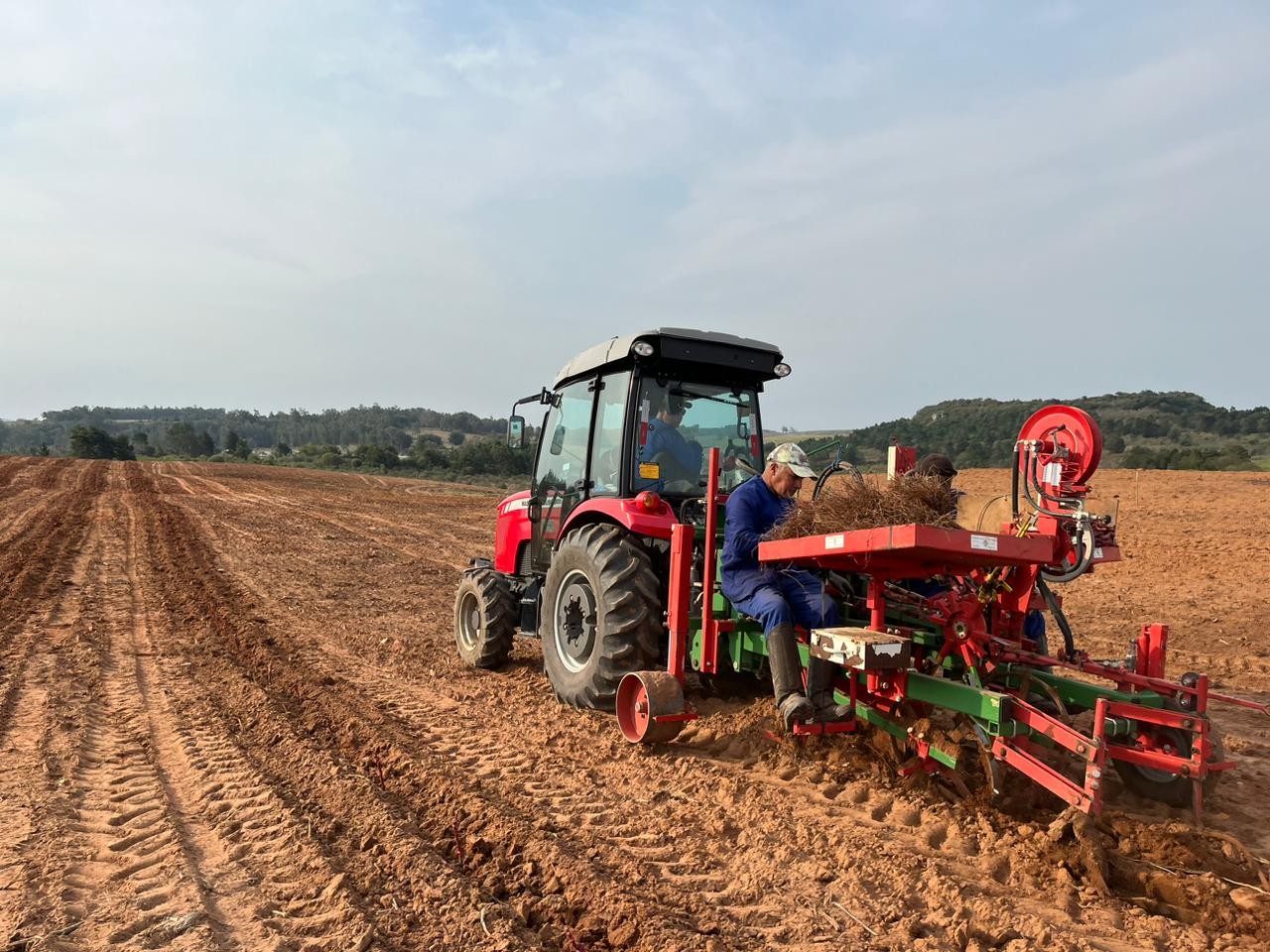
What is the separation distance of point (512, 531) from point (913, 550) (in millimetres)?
4349

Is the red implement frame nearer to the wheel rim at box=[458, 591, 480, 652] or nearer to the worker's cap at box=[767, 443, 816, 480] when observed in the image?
the worker's cap at box=[767, 443, 816, 480]

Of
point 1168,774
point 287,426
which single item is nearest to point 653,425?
point 1168,774

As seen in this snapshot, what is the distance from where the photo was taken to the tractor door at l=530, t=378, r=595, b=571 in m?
6.15

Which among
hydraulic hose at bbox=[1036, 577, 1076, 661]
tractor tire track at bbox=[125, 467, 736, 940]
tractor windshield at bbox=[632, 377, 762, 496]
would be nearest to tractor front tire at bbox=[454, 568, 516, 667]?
tractor tire track at bbox=[125, 467, 736, 940]

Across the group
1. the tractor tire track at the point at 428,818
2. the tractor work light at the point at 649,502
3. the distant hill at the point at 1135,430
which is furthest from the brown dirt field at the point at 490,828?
the distant hill at the point at 1135,430

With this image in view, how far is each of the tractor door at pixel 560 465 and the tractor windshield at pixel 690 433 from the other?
2.12ft

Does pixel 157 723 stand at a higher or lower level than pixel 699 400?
lower

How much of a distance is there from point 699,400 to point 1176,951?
3.96 m

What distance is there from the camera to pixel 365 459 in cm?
5244

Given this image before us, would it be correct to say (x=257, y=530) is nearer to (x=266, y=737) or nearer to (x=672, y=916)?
(x=266, y=737)

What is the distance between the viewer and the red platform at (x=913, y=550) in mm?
3273

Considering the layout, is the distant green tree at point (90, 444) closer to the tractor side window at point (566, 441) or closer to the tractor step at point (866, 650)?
the tractor side window at point (566, 441)

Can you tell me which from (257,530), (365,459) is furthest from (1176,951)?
(365,459)

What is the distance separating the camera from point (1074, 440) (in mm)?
4262
